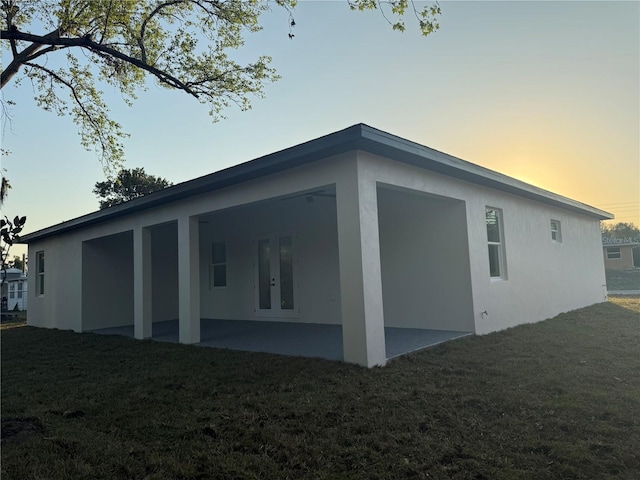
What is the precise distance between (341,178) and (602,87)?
753 centimetres

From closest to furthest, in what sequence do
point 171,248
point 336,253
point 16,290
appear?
point 336,253, point 171,248, point 16,290

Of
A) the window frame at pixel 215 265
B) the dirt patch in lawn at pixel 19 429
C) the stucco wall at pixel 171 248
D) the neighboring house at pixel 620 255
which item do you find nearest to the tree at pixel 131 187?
the stucco wall at pixel 171 248

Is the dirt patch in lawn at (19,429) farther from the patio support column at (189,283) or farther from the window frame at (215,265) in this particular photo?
the window frame at (215,265)

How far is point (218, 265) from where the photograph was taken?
12430 millimetres

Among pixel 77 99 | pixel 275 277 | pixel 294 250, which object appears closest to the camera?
pixel 77 99

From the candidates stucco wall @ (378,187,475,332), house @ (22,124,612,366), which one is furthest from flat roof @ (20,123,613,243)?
stucco wall @ (378,187,475,332)

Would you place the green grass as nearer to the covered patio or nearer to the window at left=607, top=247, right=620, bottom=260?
the window at left=607, top=247, right=620, bottom=260

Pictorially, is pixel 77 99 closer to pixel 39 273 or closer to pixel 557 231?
pixel 39 273

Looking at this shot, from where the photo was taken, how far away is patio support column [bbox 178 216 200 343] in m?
8.02

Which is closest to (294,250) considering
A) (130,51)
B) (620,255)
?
(130,51)

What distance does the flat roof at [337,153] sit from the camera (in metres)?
5.36

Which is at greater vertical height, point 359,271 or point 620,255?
point 620,255

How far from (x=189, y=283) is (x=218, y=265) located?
4381 millimetres

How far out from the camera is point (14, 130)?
7.79 m
